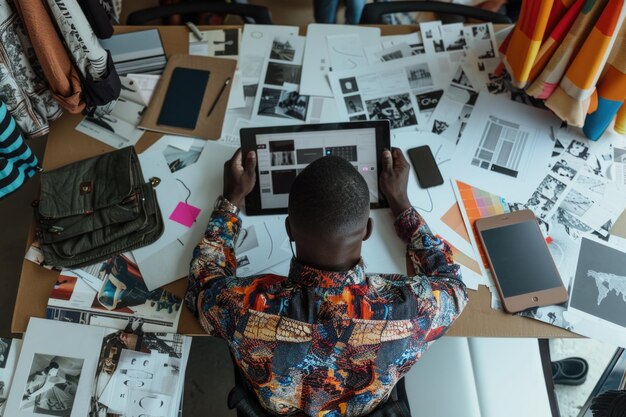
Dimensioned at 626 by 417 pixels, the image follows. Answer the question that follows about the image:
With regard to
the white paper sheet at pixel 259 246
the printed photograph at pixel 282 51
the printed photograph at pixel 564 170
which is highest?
the printed photograph at pixel 282 51

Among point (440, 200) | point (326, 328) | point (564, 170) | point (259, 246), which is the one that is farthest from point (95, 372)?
point (564, 170)

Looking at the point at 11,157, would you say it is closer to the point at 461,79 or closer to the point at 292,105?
the point at 292,105

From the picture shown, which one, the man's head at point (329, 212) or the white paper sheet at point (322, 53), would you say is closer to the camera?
the man's head at point (329, 212)

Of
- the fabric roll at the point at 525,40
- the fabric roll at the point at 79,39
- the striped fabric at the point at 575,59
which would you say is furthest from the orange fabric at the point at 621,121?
the fabric roll at the point at 79,39

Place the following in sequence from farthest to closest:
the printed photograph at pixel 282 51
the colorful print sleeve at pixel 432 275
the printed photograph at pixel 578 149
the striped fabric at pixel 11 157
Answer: the printed photograph at pixel 282 51 < the printed photograph at pixel 578 149 < the striped fabric at pixel 11 157 < the colorful print sleeve at pixel 432 275

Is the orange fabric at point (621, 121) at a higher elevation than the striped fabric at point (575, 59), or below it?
below

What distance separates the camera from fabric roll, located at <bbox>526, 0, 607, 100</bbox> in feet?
3.63

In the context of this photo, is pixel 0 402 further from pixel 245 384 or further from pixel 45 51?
pixel 45 51

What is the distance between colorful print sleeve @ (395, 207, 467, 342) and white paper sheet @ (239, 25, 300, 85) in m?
0.58

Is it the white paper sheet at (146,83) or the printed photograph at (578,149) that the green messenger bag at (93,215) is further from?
the printed photograph at (578,149)

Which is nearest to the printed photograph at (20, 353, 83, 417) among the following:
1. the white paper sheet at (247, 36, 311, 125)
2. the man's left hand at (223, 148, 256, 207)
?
the man's left hand at (223, 148, 256, 207)

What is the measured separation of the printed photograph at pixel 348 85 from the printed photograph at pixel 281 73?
0.12m

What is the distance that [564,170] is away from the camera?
1.27m

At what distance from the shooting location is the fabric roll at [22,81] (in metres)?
1.05
